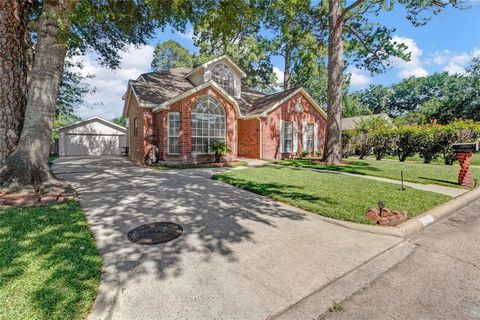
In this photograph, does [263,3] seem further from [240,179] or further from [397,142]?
[397,142]

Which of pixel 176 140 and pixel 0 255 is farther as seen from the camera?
pixel 176 140

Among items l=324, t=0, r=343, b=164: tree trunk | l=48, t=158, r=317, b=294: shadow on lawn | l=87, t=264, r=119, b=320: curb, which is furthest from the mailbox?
l=87, t=264, r=119, b=320: curb

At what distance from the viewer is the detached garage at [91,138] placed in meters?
24.8

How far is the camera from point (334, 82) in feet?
45.6

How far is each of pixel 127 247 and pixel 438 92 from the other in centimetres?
7210

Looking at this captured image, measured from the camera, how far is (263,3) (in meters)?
9.45

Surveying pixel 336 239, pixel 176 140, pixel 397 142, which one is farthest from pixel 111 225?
pixel 397 142

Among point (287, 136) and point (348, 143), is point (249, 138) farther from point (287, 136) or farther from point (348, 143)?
point (348, 143)

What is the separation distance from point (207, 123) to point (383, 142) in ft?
40.8

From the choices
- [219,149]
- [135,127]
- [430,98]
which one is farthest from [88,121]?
[430,98]

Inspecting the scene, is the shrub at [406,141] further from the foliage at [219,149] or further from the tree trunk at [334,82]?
the foliage at [219,149]

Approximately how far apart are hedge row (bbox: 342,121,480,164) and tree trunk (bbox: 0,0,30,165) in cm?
1898

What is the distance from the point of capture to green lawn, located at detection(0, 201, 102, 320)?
213 cm

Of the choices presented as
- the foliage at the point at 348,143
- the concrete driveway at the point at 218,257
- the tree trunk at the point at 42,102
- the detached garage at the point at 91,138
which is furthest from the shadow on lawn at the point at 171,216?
the detached garage at the point at 91,138
